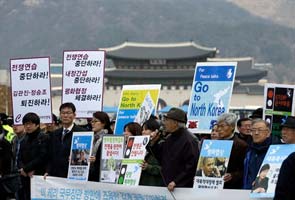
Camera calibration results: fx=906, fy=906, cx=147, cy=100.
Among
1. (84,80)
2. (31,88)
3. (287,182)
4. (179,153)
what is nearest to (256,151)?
(179,153)

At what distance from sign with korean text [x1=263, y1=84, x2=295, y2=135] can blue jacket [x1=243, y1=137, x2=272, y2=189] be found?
4.94 ft

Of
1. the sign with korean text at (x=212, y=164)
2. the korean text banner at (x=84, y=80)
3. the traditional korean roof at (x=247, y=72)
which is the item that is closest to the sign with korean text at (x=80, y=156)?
the korean text banner at (x=84, y=80)

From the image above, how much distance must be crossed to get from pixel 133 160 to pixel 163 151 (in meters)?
0.41

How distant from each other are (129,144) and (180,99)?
2420 inches

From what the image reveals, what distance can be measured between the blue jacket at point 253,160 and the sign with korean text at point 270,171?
1.61ft

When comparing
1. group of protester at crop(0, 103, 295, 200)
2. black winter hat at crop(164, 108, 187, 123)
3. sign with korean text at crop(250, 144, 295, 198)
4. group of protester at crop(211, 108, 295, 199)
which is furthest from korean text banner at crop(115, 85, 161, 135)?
sign with korean text at crop(250, 144, 295, 198)

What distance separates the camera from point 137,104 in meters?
11.0

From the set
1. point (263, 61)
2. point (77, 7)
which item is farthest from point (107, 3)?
point (263, 61)

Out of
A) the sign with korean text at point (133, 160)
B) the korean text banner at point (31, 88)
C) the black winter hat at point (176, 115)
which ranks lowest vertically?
the sign with korean text at point (133, 160)

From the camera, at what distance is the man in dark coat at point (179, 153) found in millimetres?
8117

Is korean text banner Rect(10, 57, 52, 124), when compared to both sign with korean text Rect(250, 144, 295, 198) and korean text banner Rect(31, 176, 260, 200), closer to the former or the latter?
korean text banner Rect(31, 176, 260, 200)

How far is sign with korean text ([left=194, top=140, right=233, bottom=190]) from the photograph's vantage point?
7.76 metres

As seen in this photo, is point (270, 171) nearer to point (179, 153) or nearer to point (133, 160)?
point (179, 153)

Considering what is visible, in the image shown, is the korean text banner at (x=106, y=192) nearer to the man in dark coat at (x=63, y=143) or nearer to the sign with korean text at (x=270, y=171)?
the man in dark coat at (x=63, y=143)
